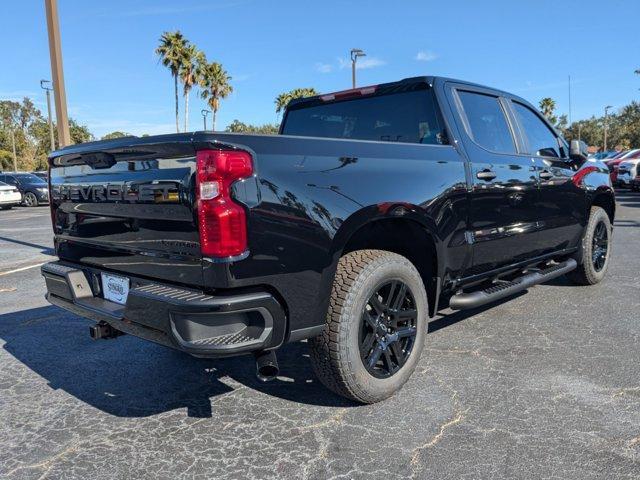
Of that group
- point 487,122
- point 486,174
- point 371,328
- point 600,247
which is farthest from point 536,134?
point 371,328

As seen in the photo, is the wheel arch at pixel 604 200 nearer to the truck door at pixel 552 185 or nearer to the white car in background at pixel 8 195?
the truck door at pixel 552 185

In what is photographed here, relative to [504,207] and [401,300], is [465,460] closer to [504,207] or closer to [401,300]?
[401,300]

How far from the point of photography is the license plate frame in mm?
2922

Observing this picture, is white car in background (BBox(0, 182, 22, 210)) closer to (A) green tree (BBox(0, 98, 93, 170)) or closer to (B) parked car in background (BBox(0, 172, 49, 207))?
(B) parked car in background (BBox(0, 172, 49, 207))

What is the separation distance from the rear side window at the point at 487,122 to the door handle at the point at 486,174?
0.23 metres

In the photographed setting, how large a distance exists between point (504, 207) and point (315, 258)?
6.58 feet

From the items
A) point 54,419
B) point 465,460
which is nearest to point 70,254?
point 54,419

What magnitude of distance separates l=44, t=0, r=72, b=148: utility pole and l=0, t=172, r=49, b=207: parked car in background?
1782cm

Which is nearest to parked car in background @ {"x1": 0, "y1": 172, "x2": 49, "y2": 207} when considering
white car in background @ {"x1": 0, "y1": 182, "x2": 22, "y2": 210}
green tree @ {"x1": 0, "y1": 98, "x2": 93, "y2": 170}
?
white car in background @ {"x1": 0, "y1": 182, "x2": 22, "y2": 210}

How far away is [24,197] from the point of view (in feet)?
80.3

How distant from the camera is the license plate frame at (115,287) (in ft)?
9.59

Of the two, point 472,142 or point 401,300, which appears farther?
point 472,142

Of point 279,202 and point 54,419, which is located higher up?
point 279,202

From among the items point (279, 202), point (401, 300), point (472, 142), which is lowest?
point (401, 300)
